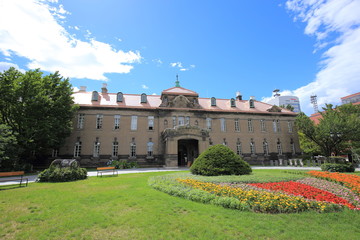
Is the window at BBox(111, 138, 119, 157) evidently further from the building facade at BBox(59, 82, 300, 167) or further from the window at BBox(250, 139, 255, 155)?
the window at BBox(250, 139, 255, 155)

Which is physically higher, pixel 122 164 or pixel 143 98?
pixel 143 98

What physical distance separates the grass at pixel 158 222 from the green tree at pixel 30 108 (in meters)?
16.9

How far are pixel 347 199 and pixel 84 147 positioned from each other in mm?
29956

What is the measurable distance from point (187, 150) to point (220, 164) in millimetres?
17514

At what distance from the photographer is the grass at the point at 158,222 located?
433 centimetres

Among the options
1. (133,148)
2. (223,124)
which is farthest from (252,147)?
(133,148)

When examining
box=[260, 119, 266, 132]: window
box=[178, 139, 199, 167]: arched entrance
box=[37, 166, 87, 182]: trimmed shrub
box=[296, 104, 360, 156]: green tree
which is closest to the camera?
box=[37, 166, 87, 182]: trimmed shrub

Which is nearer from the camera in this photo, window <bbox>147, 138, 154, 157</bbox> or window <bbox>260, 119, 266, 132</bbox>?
window <bbox>147, 138, 154, 157</bbox>

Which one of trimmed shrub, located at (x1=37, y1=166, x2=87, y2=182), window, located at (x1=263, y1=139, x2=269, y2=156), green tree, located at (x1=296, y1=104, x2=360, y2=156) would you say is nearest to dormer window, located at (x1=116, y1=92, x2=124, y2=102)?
trimmed shrub, located at (x1=37, y1=166, x2=87, y2=182)

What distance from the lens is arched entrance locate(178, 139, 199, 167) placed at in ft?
95.6

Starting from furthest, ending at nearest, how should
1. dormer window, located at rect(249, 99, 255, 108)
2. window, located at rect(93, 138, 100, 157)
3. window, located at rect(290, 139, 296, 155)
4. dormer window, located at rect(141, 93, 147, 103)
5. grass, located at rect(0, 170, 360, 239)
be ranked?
1. dormer window, located at rect(249, 99, 255, 108)
2. window, located at rect(290, 139, 296, 155)
3. dormer window, located at rect(141, 93, 147, 103)
4. window, located at rect(93, 138, 100, 157)
5. grass, located at rect(0, 170, 360, 239)

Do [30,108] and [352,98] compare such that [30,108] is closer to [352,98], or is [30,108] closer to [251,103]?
[251,103]

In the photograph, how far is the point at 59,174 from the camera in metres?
13.3

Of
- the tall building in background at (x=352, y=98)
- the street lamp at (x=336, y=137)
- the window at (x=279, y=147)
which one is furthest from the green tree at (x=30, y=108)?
the tall building in background at (x=352, y=98)
